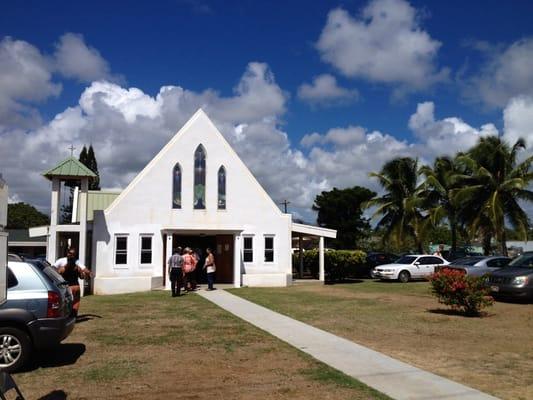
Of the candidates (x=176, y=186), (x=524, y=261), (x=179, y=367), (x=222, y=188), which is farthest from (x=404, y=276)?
(x=179, y=367)

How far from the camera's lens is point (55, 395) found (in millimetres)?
6797

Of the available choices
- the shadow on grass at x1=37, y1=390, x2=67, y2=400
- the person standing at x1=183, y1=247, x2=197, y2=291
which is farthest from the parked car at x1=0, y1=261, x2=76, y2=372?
the person standing at x1=183, y1=247, x2=197, y2=291

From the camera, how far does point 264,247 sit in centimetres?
2573

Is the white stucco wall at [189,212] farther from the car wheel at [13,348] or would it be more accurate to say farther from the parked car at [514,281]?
the car wheel at [13,348]

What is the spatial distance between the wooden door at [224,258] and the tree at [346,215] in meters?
30.8

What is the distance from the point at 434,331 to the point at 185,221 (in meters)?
14.7

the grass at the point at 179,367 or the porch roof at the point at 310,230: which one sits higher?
the porch roof at the point at 310,230

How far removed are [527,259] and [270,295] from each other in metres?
9.29

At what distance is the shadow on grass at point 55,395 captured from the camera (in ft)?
21.9

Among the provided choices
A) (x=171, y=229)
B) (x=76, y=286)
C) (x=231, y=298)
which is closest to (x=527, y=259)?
(x=231, y=298)

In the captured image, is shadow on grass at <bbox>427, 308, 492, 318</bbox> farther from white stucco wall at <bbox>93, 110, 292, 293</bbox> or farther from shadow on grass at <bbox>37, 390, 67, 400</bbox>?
shadow on grass at <bbox>37, 390, 67, 400</bbox>

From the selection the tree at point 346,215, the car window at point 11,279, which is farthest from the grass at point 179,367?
the tree at point 346,215

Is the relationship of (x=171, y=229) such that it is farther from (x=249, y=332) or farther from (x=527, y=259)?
(x=527, y=259)

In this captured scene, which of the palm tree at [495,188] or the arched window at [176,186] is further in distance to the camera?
the palm tree at [495,188]
